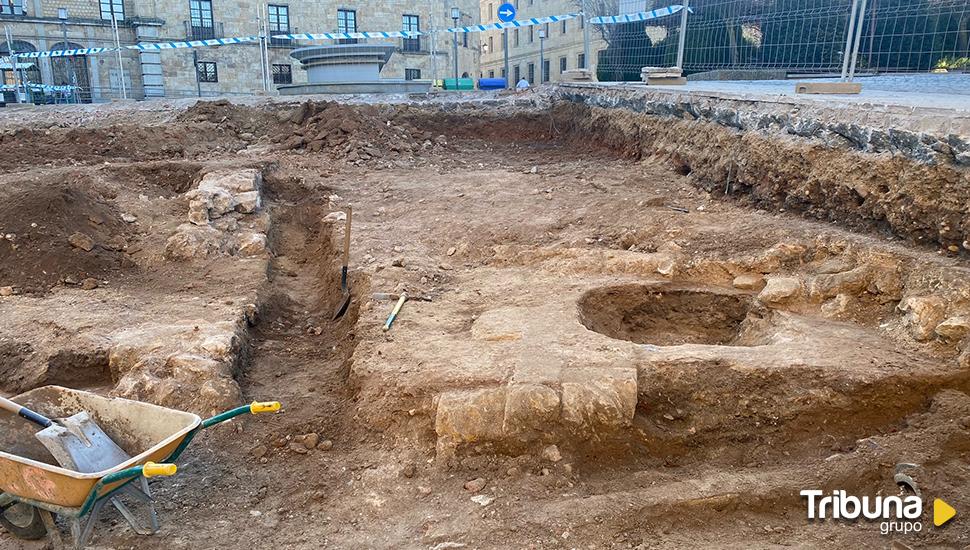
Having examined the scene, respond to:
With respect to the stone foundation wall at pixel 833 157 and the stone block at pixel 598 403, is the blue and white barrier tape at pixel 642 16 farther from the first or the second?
the stone block at pixel 598 403

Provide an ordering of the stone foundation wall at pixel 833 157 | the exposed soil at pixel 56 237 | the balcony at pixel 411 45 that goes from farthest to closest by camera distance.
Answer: the balcony at pixel 411 45
the exposed soil at pixel 56 237
the stone foundation wall at pixel 833 157

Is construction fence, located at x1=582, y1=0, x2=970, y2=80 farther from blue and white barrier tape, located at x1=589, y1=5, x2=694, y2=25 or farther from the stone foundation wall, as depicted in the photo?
the stone foundation wall

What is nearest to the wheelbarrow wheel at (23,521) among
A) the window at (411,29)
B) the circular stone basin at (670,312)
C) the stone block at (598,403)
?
the stone block at (598,403)

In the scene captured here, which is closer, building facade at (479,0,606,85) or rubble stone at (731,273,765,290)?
rubble stone at (731,273,765,290)

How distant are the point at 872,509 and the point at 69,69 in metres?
33.6

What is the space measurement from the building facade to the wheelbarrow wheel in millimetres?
32017

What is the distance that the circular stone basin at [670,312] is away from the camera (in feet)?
19.3

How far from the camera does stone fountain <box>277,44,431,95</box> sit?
18500 mm

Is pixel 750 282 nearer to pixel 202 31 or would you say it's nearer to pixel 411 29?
pixel 202 31

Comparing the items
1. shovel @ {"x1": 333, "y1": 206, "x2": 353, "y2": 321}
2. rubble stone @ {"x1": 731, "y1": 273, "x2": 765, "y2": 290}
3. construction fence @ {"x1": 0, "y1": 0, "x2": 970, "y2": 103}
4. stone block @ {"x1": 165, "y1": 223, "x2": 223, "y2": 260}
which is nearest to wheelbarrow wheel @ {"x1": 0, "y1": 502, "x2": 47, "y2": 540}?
shovel @ {"x1": 333, "y1": 206, "x2": 353, "y2": 321}

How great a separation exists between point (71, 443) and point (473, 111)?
514 inches

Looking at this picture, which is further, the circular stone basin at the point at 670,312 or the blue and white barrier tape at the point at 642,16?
the blue and white barrier tape at the point at 642,16

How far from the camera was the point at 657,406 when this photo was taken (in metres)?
4.36

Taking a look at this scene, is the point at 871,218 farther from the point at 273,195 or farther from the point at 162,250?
the point at 273,195
